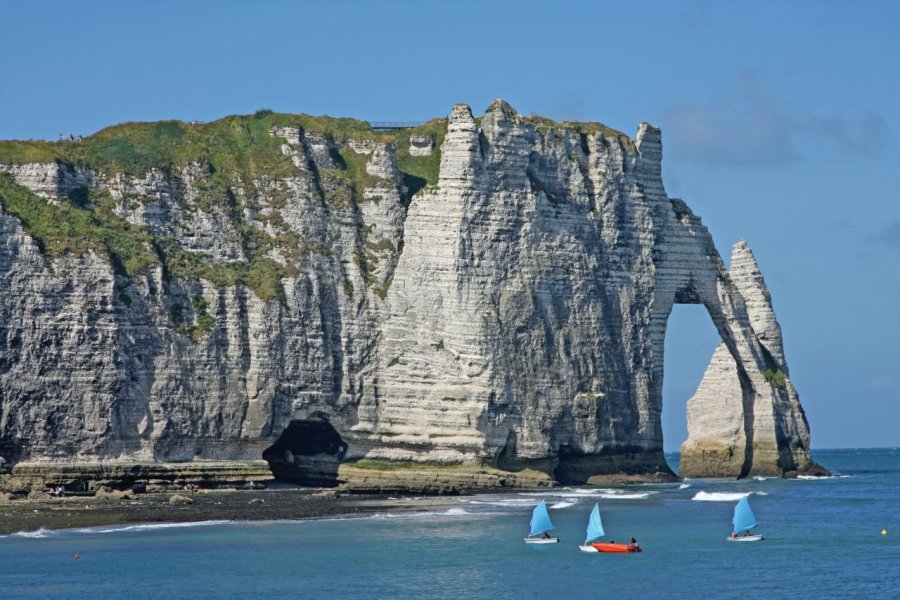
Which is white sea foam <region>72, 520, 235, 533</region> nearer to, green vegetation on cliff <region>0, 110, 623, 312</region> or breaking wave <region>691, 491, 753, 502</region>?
green vegetation on cliff <region>0, 110, 623, 312</region>

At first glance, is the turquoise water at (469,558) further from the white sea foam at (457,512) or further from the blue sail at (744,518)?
the blue sail at (744,518)

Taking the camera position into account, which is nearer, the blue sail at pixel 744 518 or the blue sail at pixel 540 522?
the blue sail at pixel 540 522

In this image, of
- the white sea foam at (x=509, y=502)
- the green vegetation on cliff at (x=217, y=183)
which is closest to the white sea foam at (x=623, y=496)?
the white sea foam at (x=509, y=502)

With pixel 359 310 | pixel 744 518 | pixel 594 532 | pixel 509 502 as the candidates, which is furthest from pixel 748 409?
pixel 594 532

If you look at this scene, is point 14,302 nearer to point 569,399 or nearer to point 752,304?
point 569,399

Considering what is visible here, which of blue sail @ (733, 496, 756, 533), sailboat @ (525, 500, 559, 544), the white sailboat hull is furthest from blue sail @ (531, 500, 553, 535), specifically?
blue sail @ (733, 496, 756, 533)

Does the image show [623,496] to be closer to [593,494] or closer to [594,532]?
[593,494]
